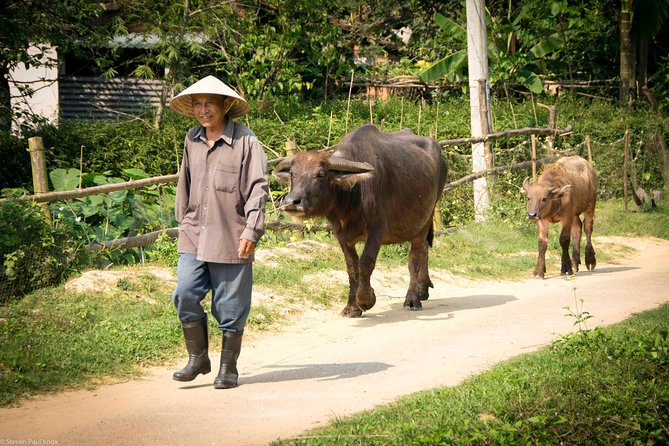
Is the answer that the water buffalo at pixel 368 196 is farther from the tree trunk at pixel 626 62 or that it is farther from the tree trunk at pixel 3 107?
the tree trunk at pixel 626 62

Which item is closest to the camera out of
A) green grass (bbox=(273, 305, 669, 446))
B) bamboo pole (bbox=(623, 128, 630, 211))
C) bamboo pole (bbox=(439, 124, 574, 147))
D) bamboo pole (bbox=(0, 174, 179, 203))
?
green grass (bbox=(273, 305, 669, 446))

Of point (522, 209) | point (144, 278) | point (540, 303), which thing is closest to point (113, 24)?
point (522, 209)

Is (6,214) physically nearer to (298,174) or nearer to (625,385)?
(298,174)

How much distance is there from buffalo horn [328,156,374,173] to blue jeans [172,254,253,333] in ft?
8.67

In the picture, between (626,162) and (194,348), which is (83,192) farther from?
(626,162)

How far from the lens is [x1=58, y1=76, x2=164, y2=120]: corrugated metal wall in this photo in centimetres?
1892

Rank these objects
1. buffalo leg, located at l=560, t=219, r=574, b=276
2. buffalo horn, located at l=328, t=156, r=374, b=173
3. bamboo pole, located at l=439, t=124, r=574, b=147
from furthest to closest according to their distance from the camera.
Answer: bamboo pole, located at l=439, t=124, r=574, b=147, buffalo leg, located at l=560, t=219, r=574, b=276, buffalo horn, located at l=328, t=156, r=374, b=173

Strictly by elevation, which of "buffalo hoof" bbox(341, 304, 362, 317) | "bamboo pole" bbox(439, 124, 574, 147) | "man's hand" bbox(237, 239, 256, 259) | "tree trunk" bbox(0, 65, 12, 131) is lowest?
"buffalo hoof" bbox(341, 304, 362, 317)

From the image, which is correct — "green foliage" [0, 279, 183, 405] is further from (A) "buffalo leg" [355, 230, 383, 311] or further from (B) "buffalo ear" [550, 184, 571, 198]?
(B) "buffalo ear" [550, 184, 571, 198]

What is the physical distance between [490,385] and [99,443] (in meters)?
2.57

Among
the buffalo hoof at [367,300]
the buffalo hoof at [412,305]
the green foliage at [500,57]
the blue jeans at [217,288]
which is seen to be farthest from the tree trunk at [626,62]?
the blue jeans at [217,288]

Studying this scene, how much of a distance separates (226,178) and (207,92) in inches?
22.8

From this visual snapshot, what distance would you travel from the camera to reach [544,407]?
5.65 meters

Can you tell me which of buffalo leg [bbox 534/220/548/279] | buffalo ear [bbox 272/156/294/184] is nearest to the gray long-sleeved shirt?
buffalo ear [bbox 272/156/294/184]
